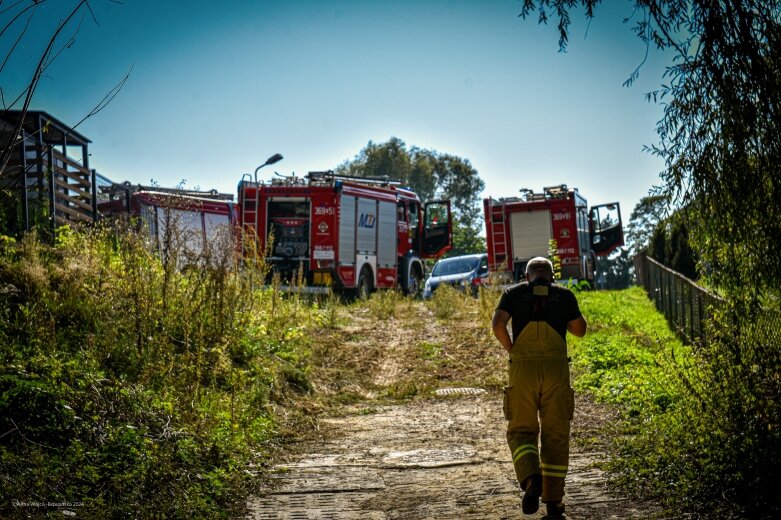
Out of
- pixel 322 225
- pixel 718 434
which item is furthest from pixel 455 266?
pixel 718 434

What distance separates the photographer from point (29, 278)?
9.86m

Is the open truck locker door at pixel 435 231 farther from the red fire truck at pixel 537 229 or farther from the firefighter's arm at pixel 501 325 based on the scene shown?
the firefighter's arm at pixel 501 325

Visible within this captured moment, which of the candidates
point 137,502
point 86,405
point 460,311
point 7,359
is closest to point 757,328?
point 137,502

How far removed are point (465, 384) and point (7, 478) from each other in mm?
7694

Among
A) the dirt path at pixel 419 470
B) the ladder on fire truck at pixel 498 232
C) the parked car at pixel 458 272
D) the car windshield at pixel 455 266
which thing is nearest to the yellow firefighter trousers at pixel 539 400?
the dirt path at pixel 419 470

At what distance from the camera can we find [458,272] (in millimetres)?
28172

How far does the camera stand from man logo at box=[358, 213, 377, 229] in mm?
23453

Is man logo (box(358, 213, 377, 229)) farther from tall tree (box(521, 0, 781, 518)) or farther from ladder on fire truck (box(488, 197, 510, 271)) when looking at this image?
tall tree (box(521, 0, 781, 518))

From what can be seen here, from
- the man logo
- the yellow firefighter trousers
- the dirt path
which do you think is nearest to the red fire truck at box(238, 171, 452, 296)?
the man logo

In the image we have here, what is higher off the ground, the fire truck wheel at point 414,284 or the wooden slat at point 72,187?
the wooden slat at point 72,187

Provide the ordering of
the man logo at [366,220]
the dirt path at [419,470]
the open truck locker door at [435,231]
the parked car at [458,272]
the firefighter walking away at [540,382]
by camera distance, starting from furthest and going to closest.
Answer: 1. the open truck locker door at [435,231]
2. the parked car at [458,272]
3. the man logo at [366,220]
4. the dirt path at [419,470]
5. the firefighter walking away at [540,382]

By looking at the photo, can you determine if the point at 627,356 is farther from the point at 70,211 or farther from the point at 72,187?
the point at 72,187

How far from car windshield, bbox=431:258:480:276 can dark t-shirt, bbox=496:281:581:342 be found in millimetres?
21771

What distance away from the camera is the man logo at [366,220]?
23.5 m
